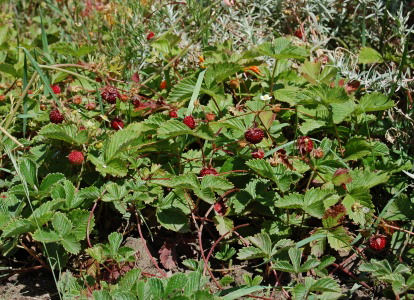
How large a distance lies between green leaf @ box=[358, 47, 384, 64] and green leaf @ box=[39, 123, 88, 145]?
1505 mm

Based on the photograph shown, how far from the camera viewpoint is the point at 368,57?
3074mm

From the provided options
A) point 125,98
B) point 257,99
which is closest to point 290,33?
point 257,99

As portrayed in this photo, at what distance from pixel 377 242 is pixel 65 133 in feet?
4.17

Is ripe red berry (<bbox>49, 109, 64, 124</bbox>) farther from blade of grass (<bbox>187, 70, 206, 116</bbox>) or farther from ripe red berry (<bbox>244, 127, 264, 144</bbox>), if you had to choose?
ripe red berry (<bbox>244, 127, 264, 144</bbox>)

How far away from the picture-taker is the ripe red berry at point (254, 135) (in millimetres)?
2340

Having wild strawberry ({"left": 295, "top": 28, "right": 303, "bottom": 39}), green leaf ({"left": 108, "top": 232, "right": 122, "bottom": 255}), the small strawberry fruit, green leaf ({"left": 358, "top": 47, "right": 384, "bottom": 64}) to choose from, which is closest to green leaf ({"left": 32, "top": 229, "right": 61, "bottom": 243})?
green leaf ({"left": 108, "top": 232, "right": 122, "bottom": 255})

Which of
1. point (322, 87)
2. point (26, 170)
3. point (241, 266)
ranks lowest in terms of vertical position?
point (241, 266)

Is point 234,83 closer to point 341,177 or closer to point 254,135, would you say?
point 254,135

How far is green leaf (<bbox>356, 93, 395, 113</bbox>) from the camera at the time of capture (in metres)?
2.57

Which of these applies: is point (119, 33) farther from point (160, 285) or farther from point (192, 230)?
point (160, 285)

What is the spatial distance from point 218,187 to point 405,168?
2.69 ft

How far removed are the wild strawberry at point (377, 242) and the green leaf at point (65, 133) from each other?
1.19 m

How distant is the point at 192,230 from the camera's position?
2.51m

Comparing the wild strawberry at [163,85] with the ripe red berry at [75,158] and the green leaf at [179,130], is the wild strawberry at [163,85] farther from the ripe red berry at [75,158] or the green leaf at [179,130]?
the ripe red berry at [75,158]
